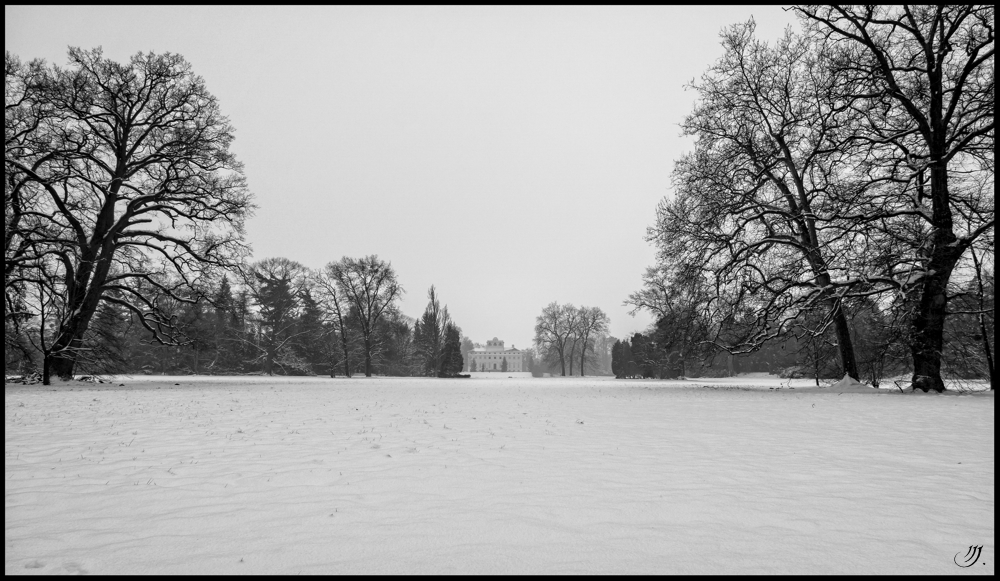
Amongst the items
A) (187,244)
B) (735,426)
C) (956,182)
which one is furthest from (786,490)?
(187,244)

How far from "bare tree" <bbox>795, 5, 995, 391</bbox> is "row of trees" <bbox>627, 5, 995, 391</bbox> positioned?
0.06m

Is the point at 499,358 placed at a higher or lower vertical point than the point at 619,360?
lower

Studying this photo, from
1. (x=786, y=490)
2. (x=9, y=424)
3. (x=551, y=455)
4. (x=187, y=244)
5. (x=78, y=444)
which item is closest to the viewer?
(x=786, y=490)

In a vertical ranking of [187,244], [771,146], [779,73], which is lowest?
[187,244]

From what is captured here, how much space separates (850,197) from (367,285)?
36.6 m

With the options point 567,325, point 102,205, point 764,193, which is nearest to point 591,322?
point 567,325

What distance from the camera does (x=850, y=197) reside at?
1502cm

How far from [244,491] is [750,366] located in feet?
218

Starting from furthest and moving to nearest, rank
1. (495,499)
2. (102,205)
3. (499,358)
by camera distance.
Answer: (499,358) < (102,205) < (495,499)

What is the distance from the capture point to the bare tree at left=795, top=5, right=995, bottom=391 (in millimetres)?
13344

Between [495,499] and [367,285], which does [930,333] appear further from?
[367,285]

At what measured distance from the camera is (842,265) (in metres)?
16.0

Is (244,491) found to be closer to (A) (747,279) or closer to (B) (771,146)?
(A) (747,279)

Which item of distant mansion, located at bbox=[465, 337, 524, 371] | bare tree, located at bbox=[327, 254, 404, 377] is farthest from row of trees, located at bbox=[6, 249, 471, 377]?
distant mansion, located at bbox=[465, 337, 524, 371]
